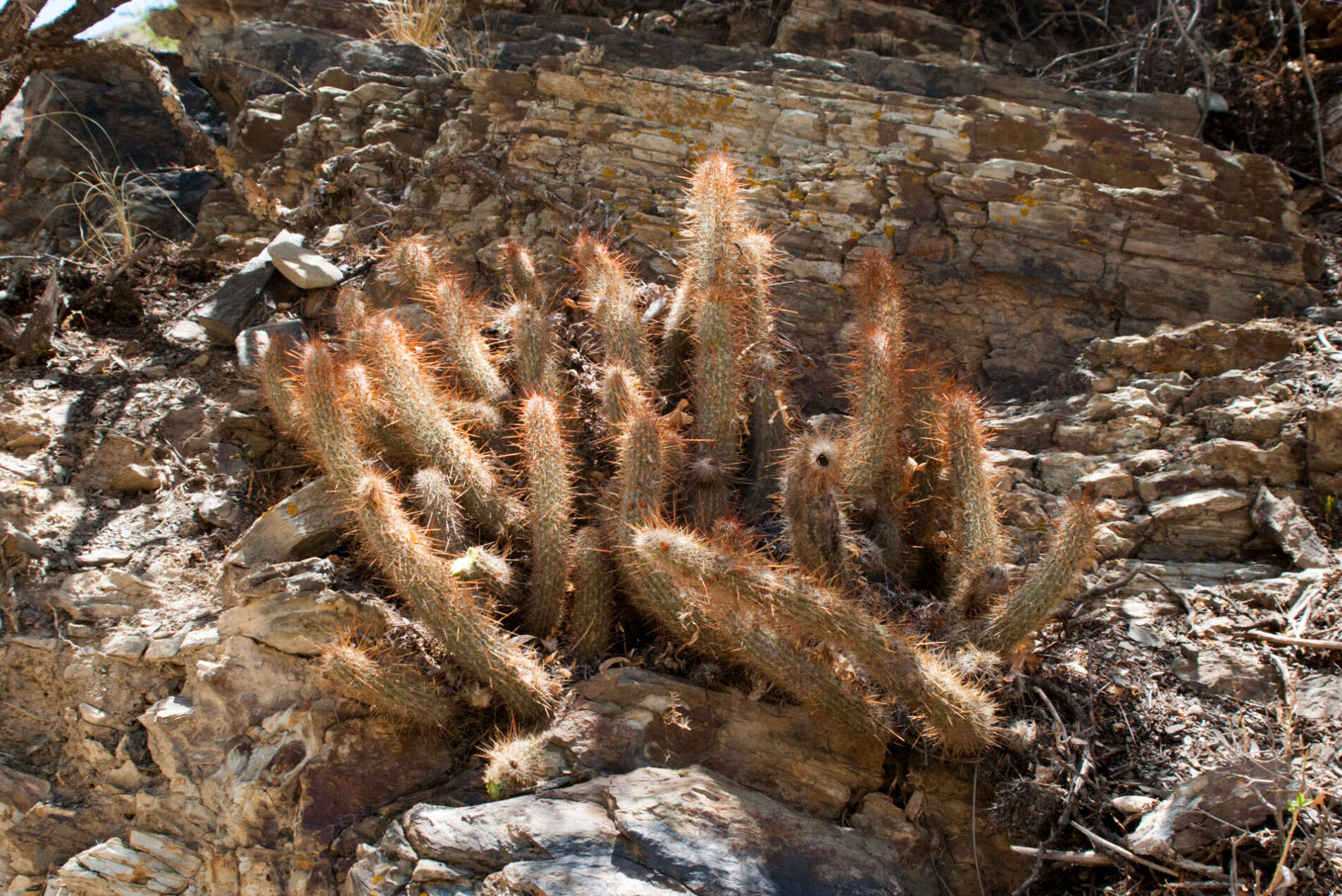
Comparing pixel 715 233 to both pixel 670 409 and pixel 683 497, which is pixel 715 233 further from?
pixel 683 497

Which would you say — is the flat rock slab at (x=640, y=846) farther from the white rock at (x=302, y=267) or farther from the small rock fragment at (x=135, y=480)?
the white rock at (x=302, y=267)

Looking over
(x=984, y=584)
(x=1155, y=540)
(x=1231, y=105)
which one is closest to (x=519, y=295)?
(x=984, y=584)

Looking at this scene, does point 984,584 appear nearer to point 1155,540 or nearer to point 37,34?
point 1155,540

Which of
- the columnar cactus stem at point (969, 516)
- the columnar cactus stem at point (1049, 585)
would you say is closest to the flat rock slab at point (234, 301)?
the columnar cactus stem at point (969, 516)

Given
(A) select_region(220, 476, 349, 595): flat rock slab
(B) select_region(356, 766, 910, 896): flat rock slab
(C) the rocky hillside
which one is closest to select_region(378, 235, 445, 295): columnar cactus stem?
(C) the rocky hillside

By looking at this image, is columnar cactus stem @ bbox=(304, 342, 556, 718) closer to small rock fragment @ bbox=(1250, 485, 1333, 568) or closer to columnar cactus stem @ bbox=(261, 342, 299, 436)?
columnar cactus stem @ bbox=(261, 342, 299, 436)
